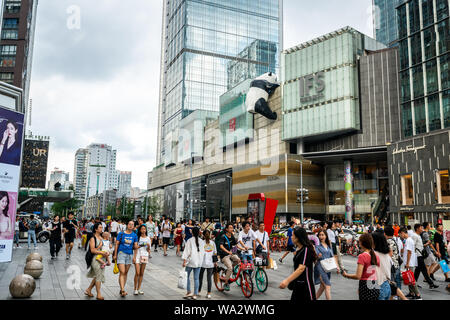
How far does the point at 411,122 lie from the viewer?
46062 millimetres

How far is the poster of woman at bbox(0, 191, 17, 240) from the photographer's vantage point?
16078 mm

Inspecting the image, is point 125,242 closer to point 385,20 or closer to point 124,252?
point 124,252

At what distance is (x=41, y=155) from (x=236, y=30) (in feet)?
275

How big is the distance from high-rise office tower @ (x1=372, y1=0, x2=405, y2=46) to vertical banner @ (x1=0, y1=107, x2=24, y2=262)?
129 metres

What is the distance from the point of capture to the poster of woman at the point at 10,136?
16.3 m

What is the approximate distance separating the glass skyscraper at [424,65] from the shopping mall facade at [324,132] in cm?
667

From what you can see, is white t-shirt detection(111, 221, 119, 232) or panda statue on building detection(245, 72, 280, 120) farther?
panda statue on building detection(245, 72, 280, 120)

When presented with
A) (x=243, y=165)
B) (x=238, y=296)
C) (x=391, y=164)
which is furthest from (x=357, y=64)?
(x=238, y=296)

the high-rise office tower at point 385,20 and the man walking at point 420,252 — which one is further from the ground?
the high-rise office tower at point 385,20

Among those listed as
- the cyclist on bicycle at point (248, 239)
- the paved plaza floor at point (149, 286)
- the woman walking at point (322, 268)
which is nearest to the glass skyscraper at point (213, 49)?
the paved plaza floor at point (149, 286)

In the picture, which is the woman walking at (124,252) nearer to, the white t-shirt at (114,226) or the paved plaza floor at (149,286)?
the paved plaza floor at (149,286)

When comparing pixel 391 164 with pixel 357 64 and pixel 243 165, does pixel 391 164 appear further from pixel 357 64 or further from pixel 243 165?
pixel 243 165

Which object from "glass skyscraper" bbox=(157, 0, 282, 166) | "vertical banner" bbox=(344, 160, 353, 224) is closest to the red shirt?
"vertical banner" bbox=(344, 160, 353, 224)

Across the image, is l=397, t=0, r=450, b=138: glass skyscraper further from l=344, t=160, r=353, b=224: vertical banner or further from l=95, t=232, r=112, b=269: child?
l=95, t=232, r=112, b=269: child
